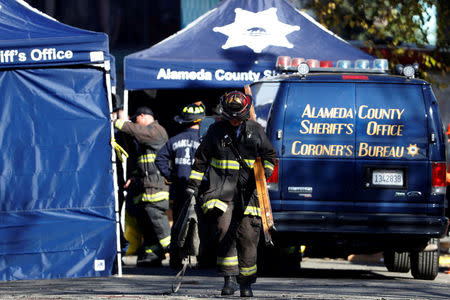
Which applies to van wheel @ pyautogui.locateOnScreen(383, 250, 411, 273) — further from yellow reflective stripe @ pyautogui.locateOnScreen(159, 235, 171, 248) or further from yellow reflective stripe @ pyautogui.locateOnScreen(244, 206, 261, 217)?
yellow reflective stripe @ pyautogui.locateOnScreen(244, 206, 261, 217)

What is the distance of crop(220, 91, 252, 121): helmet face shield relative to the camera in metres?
9.09

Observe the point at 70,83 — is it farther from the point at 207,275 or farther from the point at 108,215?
the point at 207,275

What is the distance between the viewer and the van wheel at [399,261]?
1284cm

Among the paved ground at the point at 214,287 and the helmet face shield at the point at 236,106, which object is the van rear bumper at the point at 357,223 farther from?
the helmet face shield at the point at 236,106

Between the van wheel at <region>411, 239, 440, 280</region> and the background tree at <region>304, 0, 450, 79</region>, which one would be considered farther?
the background tree at <region>304, 0, 450, 79</region>

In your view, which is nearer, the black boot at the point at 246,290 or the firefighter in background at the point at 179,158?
the black boot at the point at 246,290

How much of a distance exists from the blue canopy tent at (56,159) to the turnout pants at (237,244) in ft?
7.84

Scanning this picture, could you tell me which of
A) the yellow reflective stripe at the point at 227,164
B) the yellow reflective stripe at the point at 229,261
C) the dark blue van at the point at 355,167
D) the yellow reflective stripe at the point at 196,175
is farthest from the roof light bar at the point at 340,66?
the yellow reflective stripe at the point at 229,261

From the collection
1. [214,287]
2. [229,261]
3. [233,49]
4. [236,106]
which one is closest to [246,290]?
[229,261]

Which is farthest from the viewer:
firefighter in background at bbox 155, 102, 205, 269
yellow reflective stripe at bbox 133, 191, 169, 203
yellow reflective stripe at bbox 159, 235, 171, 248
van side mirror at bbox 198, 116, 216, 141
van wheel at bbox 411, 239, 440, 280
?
yellow reflective stripe at bbox 159, 235, 171, 248

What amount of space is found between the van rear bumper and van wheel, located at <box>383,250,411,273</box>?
1.86 metres

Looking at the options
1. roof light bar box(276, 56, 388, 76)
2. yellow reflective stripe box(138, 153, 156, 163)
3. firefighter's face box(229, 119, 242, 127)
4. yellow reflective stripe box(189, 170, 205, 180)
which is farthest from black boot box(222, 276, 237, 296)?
yellow reflective stripe box(138, 153, 156, 163)

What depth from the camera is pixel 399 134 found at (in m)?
10.9

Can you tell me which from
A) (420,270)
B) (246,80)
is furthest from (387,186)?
(246,80)
